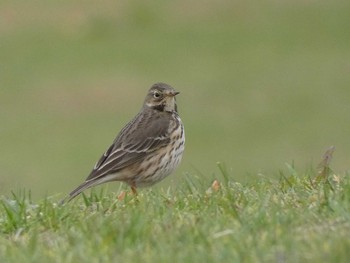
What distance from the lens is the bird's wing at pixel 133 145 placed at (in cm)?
1170

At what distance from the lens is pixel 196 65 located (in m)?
39.1

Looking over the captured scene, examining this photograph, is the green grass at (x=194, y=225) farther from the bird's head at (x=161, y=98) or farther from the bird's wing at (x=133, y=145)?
the bird's head at (x=161, y=98)

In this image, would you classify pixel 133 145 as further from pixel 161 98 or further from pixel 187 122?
pixel 187 122

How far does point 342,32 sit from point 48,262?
34680 mm

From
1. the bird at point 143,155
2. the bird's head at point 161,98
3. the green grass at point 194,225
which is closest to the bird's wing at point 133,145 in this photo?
the bird at point 143,155

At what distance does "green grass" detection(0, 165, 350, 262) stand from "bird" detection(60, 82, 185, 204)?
4.26 ft

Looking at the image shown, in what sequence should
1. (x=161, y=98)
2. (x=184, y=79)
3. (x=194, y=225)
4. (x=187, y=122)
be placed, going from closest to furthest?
(x=194, y=225), (x=161, y=98), (x=187, y=122), (x=184, y=79)

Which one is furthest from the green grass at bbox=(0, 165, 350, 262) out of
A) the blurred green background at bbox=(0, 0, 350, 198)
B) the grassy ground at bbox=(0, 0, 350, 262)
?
the blurred green background at bbox=(0, 0, 350, 198)

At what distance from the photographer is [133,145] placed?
1195 cm

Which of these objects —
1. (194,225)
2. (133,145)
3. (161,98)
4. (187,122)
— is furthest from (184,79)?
(194,225)

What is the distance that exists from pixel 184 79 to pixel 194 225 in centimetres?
2931

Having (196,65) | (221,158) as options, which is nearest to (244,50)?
(196,65)

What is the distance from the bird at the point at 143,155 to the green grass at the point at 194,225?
4.26 ft

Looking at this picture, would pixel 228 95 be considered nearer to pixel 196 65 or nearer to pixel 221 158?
pixel 196 65
